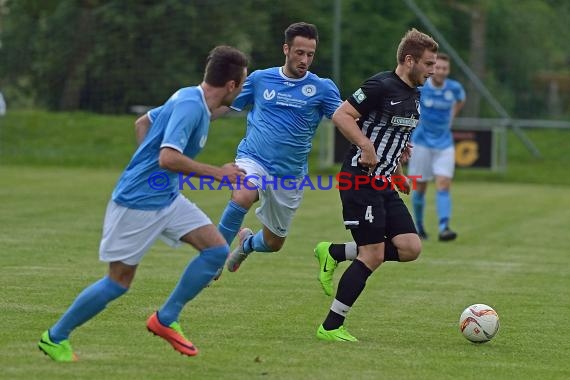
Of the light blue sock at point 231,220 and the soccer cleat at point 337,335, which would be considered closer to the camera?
the soccer cleat at point 337,335

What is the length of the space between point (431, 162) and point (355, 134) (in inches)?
315

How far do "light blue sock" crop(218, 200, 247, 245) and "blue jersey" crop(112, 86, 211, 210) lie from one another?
2.87 meters

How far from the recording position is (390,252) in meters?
8.09

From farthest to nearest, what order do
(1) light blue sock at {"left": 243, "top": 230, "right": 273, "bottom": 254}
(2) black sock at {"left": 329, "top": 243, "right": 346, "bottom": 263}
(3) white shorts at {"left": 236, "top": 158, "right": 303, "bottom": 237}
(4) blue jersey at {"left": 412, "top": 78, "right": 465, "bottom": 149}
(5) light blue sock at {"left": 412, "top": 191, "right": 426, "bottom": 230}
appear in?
(4) blue jersey at {"left": 412, "top": 78, "right": 465, "bottom": 149}
(5) light blue sock at {"left": 412, "top": 191, "right": 426, "bottom": 230}
(1) light blue sock at {"left": 243, "top": 230, "right": 273, "bottom": 254}
(3) white shorts at {"left": 236, "top": 158, "right": 303, "bottom": 237}
(2) black sock at {"left": 329, "top": 243, "right": 346, "bottom": 263}

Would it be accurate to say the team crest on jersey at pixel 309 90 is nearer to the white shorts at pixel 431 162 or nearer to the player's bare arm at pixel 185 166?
the player's bare arm at pixel 185 166

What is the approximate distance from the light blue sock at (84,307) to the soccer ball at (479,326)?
96.8 inches

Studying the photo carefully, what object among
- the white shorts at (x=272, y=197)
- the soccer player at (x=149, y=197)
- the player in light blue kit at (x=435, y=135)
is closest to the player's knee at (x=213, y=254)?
the soccer player at (x=149, y=197)

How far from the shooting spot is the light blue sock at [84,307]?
6.51 metres

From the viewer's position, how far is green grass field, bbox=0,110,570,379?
6762 mm

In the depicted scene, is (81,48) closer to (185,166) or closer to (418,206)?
(418,206)

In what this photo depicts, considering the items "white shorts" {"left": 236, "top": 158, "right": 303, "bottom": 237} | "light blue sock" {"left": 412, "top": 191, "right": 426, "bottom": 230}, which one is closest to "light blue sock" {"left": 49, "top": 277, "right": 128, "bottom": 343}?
"white shorts" {"left": 236, "top": 158, "right": 303, "bottom": 237}

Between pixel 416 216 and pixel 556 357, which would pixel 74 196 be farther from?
pixel 556 357

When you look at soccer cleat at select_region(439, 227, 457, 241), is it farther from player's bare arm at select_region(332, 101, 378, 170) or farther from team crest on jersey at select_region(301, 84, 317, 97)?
player's bare arm at select_region(332, 101, 378, 170)

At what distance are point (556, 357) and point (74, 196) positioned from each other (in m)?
13.5
